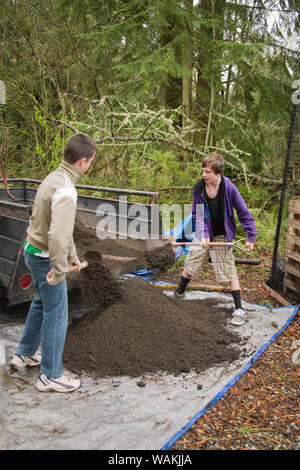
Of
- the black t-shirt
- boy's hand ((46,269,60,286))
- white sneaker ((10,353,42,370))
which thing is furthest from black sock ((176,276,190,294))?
boy's hand ((46,269,60,286))

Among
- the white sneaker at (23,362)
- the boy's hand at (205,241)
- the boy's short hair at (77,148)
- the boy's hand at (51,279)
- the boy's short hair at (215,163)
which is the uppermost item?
the boy's short hair at (77,148)

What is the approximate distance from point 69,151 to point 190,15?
6.16m

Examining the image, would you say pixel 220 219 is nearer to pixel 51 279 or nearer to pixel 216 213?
pixel 216 213

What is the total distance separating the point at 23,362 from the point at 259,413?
1798 mm

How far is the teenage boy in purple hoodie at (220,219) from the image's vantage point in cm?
402

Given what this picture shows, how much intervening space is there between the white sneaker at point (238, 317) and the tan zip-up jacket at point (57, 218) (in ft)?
6.77

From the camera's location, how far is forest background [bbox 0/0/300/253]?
7777mm

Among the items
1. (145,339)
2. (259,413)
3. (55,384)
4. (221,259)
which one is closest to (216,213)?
(221,259)

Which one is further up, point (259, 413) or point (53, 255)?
point (53, 255)

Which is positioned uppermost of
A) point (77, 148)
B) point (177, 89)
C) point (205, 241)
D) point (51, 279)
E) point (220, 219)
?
point (177, 89)

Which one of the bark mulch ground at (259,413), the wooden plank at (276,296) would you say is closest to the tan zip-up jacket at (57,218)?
the bark mulch ground at (259,413)

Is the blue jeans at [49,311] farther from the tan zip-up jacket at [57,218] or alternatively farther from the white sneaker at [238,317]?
the white sneaker at [238,317]

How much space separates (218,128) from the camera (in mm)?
8617

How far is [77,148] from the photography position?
8.47ft
